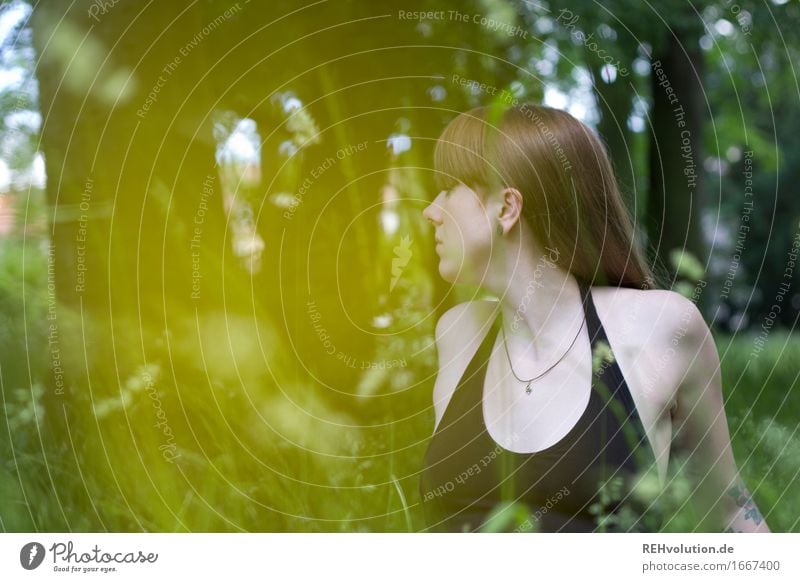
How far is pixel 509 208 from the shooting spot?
1.14 metres

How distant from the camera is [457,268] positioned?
1.23 metres

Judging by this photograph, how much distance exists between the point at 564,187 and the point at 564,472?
0.37 meters

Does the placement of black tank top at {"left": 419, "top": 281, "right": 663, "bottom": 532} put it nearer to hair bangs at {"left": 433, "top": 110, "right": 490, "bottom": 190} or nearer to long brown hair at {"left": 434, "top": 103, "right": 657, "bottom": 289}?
long brown hair at {"left": 434, "top": 103, "right": 657, "bottom": 289}

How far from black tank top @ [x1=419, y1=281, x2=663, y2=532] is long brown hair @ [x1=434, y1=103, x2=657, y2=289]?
0.17 ft

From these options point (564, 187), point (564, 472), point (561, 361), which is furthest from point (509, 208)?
point (564, 472)

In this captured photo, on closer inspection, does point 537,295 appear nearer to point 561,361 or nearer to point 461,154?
point 561,361

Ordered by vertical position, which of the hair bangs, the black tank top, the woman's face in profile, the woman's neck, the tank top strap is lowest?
the black tank top

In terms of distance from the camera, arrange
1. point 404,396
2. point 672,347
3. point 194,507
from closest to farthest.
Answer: point 672,347 < point 194,507 < point 404,396

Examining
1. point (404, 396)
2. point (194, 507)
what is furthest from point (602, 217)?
point (194, 507)

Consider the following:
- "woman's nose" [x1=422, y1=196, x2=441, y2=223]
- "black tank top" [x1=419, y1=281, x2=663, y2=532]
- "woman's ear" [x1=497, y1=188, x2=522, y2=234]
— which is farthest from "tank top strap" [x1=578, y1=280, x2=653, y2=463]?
"woman's nose" [x1=422, y1=196, x2=441, y2=223]

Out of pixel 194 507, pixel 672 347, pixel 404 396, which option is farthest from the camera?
pixel 404 396

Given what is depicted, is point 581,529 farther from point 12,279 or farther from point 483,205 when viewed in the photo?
point 12,279

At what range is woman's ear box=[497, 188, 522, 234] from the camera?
1.14 meters
